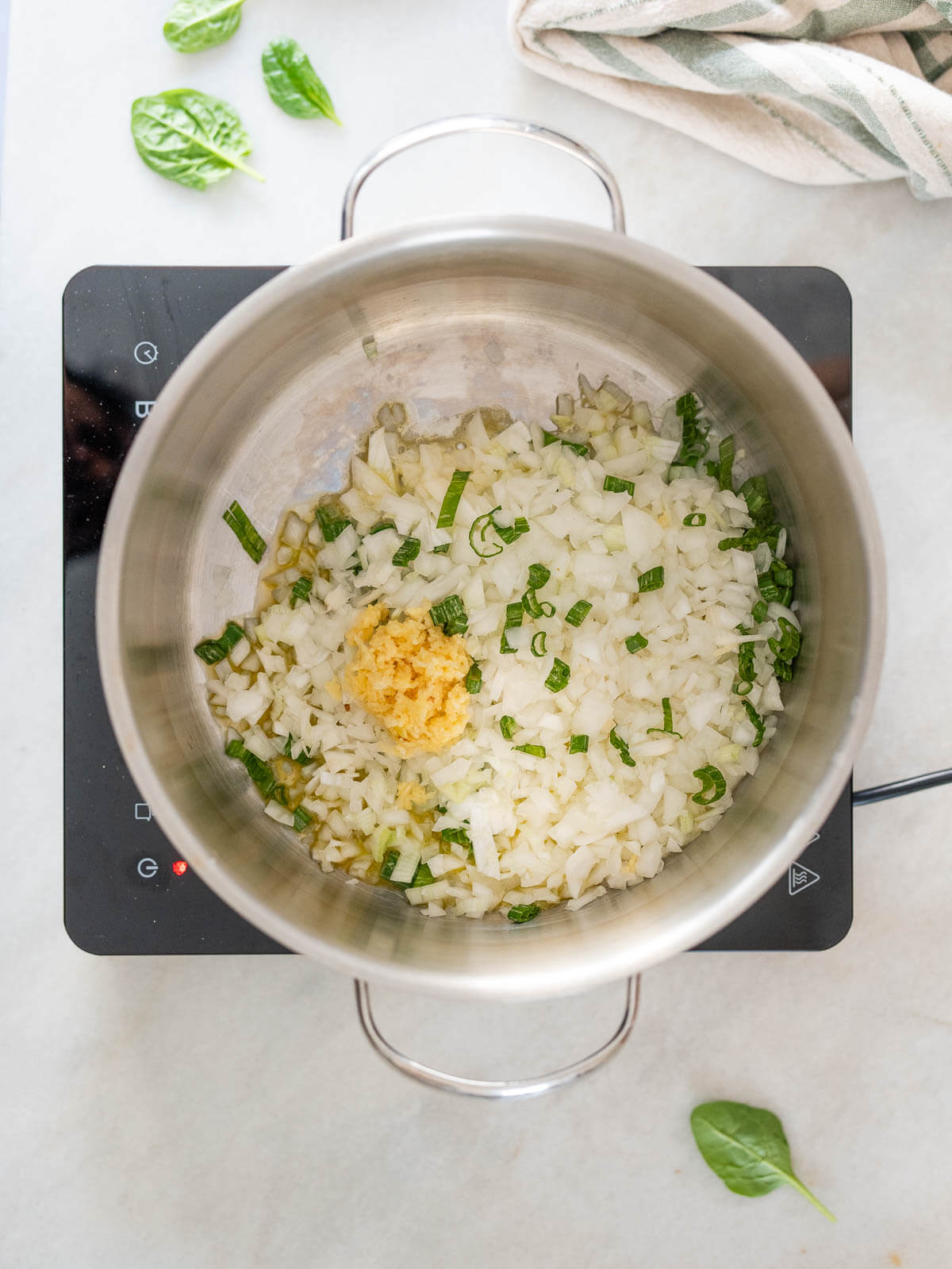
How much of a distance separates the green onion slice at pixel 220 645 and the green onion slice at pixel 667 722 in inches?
15.8

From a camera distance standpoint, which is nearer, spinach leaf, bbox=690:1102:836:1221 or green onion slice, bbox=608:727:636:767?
green onion slice, bbox=608:727:636:767

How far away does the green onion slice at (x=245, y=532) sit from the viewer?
3.01 ft

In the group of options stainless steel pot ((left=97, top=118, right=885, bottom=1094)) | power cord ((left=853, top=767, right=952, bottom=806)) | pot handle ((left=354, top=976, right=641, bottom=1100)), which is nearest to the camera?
stainless steel pot ((left=97, top=118, right=885, bottom=1094))

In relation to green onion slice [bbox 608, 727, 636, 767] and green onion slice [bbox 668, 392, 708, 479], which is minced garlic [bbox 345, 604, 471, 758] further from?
green onion slice [bbox 668, 392, 708, 479]

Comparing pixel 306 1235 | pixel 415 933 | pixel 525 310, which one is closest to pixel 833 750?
pixel 415 933

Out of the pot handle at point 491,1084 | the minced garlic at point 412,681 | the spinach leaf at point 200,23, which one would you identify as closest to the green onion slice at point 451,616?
the minced garlic at point 412,681

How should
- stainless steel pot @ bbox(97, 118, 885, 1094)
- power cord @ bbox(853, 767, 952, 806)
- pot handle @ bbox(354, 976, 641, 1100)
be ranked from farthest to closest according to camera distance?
power cord @ bbox(853, 767, 952, 806) → pot handle @ bbox(354, 976, 641, 1100) → stainless steel pot @ bbox(97, 118, 885, 1094)

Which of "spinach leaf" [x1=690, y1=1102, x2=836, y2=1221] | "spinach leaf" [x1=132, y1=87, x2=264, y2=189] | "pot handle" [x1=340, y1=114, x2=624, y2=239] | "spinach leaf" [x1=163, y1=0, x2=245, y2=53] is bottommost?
"spinach leaf" [x1=690, y1=1102, x2=836, y2=1221]

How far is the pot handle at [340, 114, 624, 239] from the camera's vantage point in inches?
30.0

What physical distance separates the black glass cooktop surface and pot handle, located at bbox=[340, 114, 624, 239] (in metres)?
0.13

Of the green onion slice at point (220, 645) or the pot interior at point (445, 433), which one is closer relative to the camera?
the pot interior at point (445, 433)

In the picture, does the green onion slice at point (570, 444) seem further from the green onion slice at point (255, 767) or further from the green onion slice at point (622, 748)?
the green onion slice at point (255, 767)

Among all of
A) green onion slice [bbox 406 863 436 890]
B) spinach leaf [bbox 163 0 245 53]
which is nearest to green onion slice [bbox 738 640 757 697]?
green onion slice [bbox 406 863 436 890]

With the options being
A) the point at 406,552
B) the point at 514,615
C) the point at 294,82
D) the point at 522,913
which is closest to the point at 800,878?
the point at 522,913
